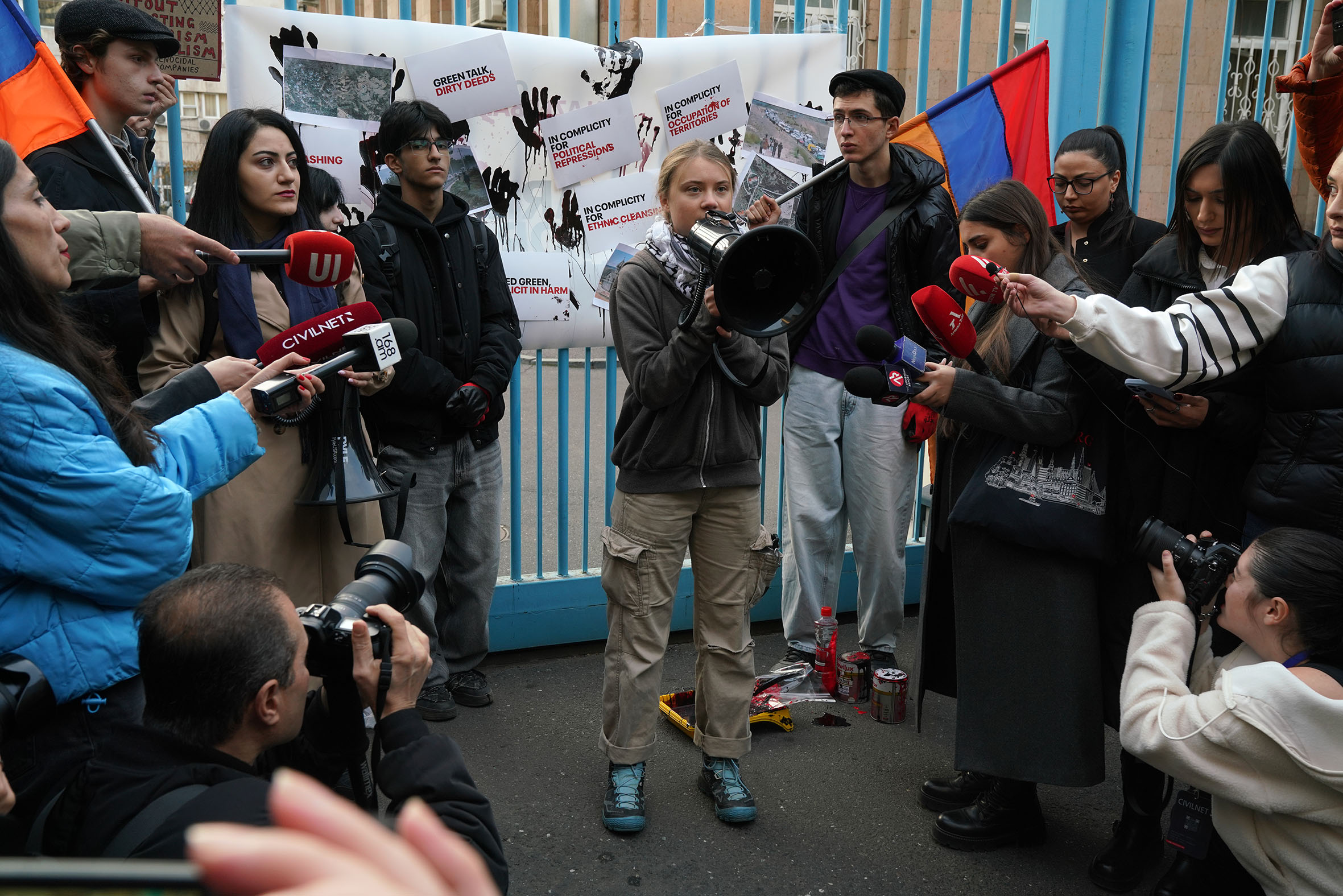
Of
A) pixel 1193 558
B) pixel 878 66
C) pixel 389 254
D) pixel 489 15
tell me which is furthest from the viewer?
pixel 489 15

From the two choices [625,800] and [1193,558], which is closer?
[1193,558]

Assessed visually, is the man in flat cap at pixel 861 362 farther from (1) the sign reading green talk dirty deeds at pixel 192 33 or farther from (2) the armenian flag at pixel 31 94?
(2) the armenian flag at pixel 31 94

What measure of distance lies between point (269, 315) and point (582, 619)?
80.3 inches

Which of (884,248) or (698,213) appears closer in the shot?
(698,213)

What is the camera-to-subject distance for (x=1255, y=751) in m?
2.22

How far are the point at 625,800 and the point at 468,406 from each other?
1.42 meters

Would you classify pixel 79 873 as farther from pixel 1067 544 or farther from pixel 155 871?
pixel 1067 544

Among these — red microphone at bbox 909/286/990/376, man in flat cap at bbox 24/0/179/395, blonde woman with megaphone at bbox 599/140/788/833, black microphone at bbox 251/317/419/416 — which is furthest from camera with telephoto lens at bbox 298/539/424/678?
red microphone at bbox 909/286/990/376

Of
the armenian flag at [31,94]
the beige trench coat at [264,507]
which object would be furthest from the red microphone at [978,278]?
the armenian flag at [31,94]

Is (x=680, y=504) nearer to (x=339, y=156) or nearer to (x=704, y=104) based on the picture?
(x=339, y=156)

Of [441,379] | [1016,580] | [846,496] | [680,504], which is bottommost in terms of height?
[846,496]

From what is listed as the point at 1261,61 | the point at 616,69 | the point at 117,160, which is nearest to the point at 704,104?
the point at 616,69

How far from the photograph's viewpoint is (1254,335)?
8.66ft

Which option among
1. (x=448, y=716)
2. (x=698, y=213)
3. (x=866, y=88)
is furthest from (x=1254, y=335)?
(x=448, y=716)
